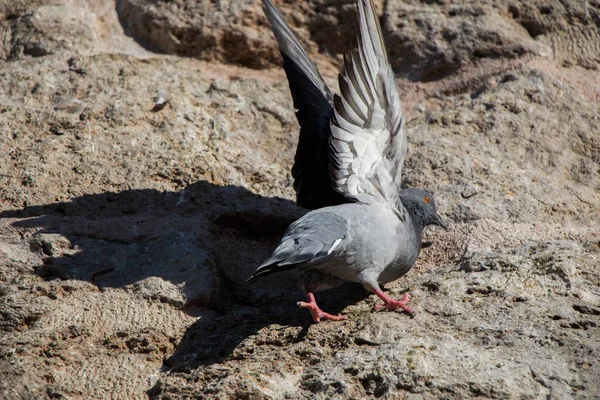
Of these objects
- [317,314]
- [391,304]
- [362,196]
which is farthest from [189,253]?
[391,304]

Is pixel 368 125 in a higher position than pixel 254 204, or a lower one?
higher

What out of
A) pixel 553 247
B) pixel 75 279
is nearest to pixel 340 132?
pixel 553 247

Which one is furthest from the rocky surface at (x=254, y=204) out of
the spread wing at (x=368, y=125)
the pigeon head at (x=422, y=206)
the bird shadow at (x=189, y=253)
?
the spread wing at (x=368, y=125)

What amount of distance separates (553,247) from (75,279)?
2.56 meters

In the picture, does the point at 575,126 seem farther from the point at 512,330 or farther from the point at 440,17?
the point at 512,330

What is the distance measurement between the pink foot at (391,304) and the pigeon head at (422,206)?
0.59m

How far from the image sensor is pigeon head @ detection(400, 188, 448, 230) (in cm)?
402

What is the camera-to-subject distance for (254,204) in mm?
4398

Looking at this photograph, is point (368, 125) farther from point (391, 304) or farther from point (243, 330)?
point (243, 330)

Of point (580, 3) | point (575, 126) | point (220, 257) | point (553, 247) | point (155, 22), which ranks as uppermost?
point (580, 3)

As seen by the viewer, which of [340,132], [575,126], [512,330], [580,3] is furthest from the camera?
[580,3]

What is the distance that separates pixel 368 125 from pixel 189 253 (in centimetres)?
123

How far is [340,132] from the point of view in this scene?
3.92m

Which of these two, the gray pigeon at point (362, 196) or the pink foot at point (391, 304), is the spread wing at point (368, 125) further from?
the pink foot at point (391, 304)
